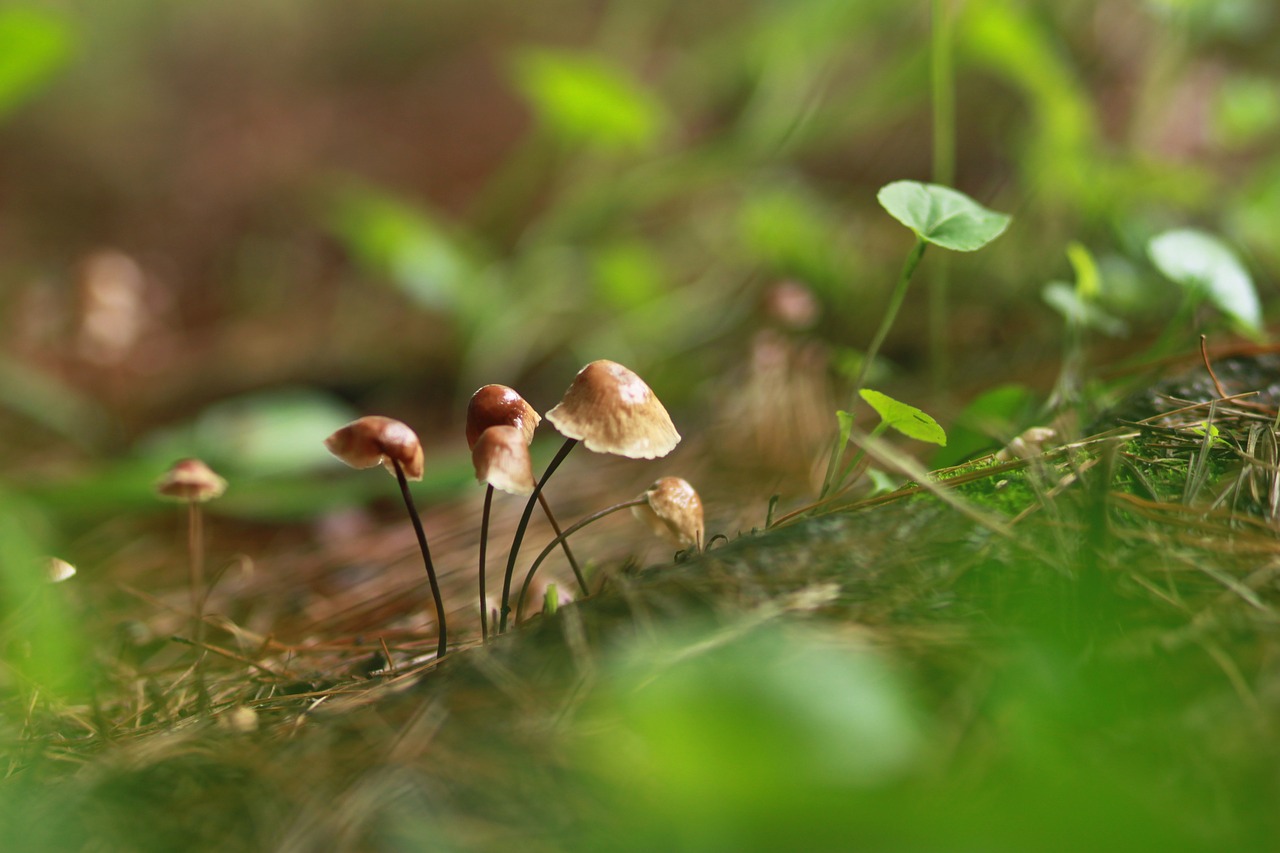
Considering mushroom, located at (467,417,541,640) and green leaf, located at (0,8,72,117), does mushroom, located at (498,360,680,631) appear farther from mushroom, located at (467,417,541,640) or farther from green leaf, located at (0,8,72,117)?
green leaf, located at (0,8,72,117)

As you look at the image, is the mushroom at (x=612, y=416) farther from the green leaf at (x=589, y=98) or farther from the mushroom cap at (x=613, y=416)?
the green leaf at (x=589, y=98)

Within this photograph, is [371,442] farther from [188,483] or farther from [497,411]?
[188,483]

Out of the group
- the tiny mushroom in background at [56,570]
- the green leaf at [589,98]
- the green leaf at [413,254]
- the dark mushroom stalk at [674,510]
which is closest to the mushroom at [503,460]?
the dark mushroom stalk at [674,510]

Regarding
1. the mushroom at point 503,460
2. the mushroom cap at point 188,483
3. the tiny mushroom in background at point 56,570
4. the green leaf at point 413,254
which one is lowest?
the tiny mushroom in background at point 56,570

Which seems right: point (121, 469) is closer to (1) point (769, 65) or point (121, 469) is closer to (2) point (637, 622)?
(2) point (637, 622)

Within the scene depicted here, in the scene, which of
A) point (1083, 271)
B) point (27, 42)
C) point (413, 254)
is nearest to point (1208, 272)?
point (1083, 271)

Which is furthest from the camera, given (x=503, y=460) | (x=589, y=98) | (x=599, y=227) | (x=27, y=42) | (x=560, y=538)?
(x=599, y=227)

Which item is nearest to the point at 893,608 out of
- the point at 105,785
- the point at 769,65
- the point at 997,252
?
the point at 105,785
